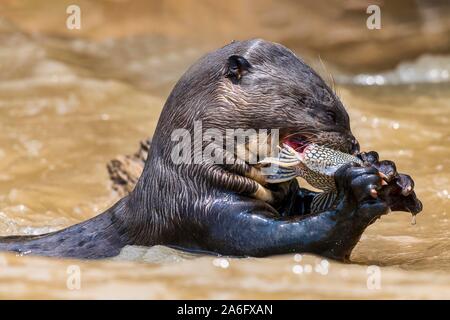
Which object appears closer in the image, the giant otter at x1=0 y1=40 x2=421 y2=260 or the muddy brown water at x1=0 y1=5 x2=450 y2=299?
the muddy brown water at x1=0 y1=5 x2=450 y2=299

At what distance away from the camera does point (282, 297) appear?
336 cm

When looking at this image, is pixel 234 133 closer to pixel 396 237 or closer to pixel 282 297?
pixel 282 297

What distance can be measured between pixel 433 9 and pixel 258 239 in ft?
18.8

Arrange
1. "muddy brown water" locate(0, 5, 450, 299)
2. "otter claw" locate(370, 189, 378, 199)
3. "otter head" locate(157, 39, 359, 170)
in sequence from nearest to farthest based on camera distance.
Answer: "muddy brown water" locate(0, 5, 450, 299) < "otter claw" locate(370, 189, 378, 199) < "otter head" locate(157, 39, 359, 170)

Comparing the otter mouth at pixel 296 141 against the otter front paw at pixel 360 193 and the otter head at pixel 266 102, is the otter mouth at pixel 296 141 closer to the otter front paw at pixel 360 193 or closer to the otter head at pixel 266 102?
the otter head at pixel 266 102

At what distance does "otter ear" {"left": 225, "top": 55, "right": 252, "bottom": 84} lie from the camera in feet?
13.6

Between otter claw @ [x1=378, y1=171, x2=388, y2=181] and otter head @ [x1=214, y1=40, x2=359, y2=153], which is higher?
otter head @ [x1=214, y1=40, x2=359, y2=153]

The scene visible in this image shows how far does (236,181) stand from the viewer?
4.01 metres

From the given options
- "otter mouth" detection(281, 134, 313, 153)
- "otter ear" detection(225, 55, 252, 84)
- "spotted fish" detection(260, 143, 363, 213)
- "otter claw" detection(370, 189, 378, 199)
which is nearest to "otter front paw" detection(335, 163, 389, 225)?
"otter claw" detection(370, 189, 378, 199)

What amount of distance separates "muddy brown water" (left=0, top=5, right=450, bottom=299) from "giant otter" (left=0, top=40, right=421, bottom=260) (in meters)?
0.10

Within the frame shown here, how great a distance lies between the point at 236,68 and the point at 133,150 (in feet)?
9.83

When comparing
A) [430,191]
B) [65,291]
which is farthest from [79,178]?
[65,291]

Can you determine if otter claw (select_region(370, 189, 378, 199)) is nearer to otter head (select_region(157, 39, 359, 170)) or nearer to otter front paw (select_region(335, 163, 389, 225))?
otter front paw (select_region(335, 163, 389, 225))

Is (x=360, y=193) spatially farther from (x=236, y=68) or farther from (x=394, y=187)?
(x=236, y=68)
